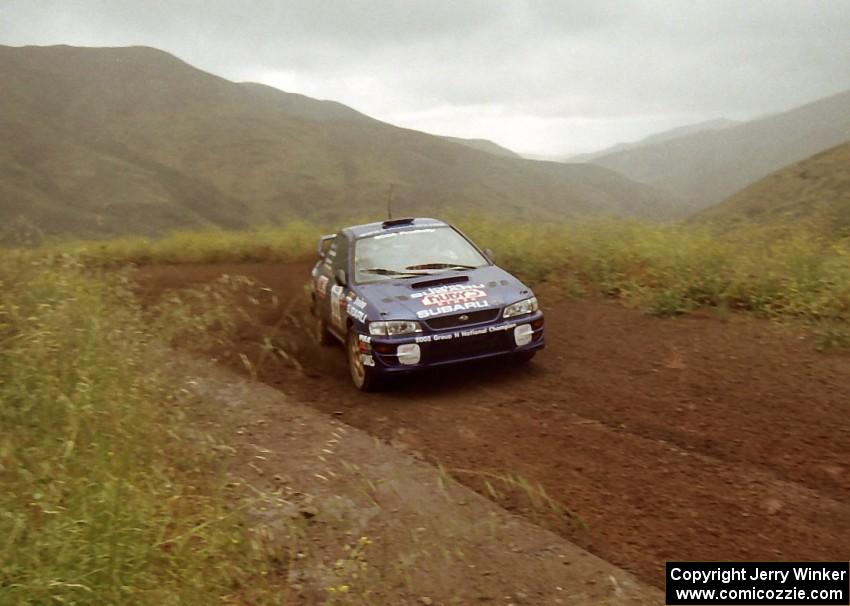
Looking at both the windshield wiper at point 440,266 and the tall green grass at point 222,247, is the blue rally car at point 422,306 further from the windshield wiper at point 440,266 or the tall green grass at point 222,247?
the tall green grass at point 222,247

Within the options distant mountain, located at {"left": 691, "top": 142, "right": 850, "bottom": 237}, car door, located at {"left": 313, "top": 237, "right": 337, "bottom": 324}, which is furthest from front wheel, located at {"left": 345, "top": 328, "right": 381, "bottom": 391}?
distant mountain, located at {"left": 691, "top": 142, "right": 850, "bottom": 237}

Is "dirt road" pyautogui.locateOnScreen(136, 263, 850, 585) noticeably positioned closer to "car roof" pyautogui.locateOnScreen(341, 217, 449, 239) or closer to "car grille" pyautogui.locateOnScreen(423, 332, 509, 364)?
"car grille" pyautogui.locateOnScreen(423, 332, 509, 364)

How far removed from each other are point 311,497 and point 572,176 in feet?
497

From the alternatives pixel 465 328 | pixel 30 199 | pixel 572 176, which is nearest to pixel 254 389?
pixel 465 328

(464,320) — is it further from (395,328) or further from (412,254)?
(412,254)

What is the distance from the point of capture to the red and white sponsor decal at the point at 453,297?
6849 mm

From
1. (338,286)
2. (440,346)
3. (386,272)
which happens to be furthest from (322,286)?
(440,346)

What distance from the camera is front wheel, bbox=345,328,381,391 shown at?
22.9 ft

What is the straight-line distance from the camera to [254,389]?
7.35 m

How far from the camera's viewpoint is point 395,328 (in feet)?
22.1

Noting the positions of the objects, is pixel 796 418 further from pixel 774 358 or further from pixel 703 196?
pixel 703 196

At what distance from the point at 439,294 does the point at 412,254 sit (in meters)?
1.12

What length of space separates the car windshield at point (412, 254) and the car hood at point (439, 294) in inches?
8.3

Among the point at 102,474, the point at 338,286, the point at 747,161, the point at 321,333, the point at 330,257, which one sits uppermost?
the point at 747,161
